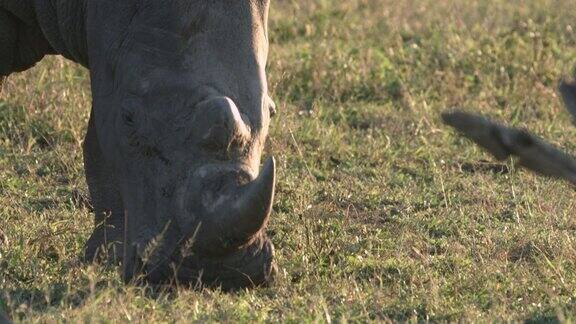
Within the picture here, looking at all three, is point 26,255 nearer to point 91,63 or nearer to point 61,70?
point 91,63

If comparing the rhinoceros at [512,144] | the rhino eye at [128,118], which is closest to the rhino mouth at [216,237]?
the rhino eye at [128,118]

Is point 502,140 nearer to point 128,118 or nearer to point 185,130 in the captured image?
point 185,130

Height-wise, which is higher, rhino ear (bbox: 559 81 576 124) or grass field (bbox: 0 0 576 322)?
rhino ear (bbox: 559 81 576 124)

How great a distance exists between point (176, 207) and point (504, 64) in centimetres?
507

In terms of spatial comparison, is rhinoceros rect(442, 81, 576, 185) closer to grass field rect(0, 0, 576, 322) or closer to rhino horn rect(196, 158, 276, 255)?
rhino horn rect(196, 158, 276, 255)

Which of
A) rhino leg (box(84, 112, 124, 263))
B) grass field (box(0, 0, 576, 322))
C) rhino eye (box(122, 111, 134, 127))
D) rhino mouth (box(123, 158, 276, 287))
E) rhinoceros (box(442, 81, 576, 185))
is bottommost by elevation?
grass field (box(0, 0, 576, 322))

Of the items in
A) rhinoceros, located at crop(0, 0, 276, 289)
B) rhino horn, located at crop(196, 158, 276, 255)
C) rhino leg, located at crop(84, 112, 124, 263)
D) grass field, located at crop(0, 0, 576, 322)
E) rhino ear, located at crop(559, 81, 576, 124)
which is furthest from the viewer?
rhino leg, located at crop(84, 112, 124, 263)

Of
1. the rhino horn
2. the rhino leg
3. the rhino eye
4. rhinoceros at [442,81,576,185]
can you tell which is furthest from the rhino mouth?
rhinoceros at [442,81,576,185]

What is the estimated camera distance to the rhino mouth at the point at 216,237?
5.25 metres

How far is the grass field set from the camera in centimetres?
571

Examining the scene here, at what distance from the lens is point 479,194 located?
7.82 meters

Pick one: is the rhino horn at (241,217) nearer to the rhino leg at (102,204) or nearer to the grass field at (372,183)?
the grass field at (372,183)

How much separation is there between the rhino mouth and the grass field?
0.29 ft

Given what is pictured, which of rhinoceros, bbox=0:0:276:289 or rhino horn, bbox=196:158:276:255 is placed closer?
rhino horn, bbox=196:158:276:255
